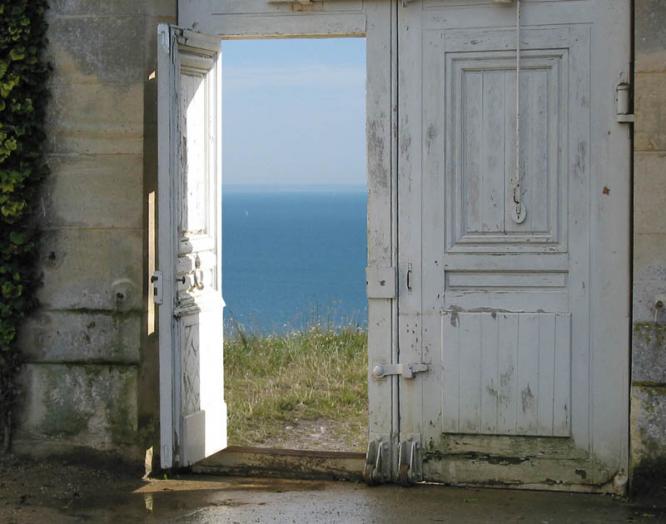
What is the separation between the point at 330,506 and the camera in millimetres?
6195

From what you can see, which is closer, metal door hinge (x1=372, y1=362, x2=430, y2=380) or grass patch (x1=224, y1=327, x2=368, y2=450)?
metal door hinge (x1=372, y1=362, x2=430, y2=380)

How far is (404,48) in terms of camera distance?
6457 millimetres

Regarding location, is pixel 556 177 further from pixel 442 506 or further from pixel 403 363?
pixel 442 506

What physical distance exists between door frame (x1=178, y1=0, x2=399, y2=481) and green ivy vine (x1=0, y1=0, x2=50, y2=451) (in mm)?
896

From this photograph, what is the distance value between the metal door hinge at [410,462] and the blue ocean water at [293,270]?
5649 millimetres

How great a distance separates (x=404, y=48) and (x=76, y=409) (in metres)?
2.69

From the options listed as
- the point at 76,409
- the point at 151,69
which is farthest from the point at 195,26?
the point at 76,409

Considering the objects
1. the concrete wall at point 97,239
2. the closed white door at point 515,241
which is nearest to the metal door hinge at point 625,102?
the closed white door at point 515,241

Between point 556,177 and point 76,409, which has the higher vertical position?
point 556,177

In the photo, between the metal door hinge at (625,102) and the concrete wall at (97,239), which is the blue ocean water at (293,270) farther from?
the metal door hinge at (625,102)

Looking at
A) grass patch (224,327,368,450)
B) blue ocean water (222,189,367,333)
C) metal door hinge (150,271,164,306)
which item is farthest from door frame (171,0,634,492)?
blue ocean water (222,189,367,333)

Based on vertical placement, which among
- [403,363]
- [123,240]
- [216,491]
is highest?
[123,240]

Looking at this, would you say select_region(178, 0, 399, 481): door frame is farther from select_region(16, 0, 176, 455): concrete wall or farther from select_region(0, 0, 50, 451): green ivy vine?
select_region(0, 0, 50, 451): green ivy vine

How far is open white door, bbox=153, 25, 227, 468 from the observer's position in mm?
6387
